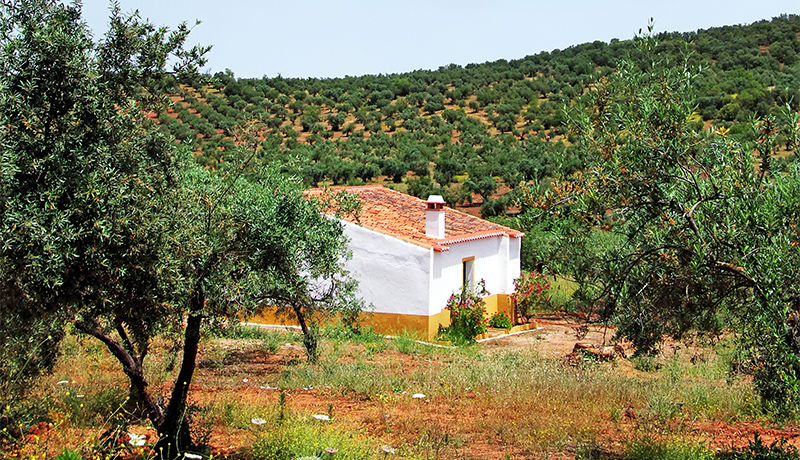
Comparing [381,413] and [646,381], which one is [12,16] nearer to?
[381,413]

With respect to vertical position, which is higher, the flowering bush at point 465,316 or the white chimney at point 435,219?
the white chimney at point 435,219

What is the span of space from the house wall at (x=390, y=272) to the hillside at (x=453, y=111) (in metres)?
13.6

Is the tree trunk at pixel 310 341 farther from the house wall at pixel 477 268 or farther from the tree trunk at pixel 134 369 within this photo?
the tree trunk at pixel 134 369

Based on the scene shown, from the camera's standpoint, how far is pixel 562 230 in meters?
7.83

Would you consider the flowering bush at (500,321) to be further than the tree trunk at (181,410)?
Yes

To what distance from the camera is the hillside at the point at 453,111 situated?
131ft

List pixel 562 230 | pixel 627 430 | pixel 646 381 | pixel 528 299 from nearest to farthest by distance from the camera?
pixel 562 230, pixel 627 430, pixel 646 381, pixel 528 299

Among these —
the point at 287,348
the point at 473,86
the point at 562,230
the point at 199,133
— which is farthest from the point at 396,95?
the point at 562,230

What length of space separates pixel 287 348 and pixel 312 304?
12.9 ft

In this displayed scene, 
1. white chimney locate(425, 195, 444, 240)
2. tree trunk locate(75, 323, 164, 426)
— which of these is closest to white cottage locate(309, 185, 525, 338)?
white chimney locate(425, 195, 444, 240)

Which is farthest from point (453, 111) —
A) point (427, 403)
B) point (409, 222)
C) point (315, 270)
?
point (427, 403)

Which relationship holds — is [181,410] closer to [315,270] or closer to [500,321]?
[315,270]

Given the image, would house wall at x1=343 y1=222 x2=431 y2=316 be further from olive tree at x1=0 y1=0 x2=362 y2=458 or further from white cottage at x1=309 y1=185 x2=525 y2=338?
olive tree at x1=0 y1=0 x2=362 y2=458

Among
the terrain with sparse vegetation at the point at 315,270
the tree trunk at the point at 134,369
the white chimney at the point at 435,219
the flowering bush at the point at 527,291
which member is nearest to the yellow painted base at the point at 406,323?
the white chimney at the point at 435,219
